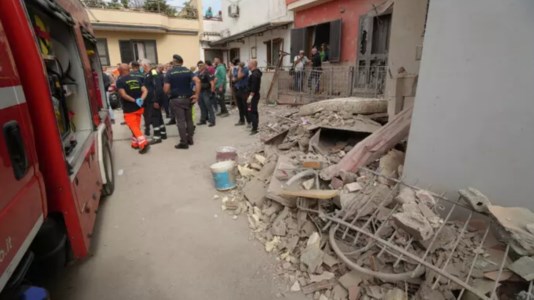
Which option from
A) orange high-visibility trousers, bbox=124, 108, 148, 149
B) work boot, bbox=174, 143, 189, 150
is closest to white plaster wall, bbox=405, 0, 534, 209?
work boot, bbox=174, 143, 189, 150

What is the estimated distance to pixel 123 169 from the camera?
210 inches

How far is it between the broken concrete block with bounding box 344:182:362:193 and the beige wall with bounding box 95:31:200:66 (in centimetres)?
1885

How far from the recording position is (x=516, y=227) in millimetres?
2131

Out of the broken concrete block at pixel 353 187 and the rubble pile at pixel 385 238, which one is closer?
the rubble pile at pixel 385 238

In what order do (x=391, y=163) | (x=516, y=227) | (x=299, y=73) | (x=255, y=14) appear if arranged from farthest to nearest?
(x=255, y=14)
(x=299, y=73)
(x=391, y=163)
(x=516, y=227)

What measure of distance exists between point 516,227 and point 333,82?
7.93 m

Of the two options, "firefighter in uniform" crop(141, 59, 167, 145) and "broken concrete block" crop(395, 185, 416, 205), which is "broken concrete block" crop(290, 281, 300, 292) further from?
"firefighter in uniform" crop(141, 59, 167, 145)

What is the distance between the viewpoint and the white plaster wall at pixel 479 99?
2.30 m

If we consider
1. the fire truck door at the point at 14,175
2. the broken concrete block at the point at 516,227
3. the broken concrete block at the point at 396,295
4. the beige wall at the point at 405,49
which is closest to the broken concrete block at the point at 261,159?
the beige wall at the point at 405,49

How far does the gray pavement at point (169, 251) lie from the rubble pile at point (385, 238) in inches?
10.0

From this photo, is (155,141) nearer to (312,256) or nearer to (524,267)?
(312,256)

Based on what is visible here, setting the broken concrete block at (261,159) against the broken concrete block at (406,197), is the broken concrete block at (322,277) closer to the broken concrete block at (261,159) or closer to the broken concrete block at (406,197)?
the broken concrete block at (406,197)

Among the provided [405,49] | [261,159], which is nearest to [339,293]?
[261,159]

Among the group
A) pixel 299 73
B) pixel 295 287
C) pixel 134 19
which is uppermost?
pixel 134 19
